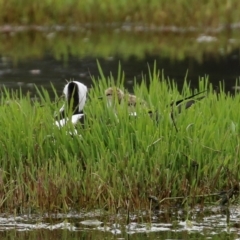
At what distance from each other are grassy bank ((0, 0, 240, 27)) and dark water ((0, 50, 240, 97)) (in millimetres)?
2817

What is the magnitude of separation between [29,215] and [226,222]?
3.74 feet

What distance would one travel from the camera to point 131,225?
17.1ft

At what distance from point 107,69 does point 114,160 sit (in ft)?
32.9

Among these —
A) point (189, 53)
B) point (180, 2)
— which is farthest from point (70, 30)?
point (189, 53)

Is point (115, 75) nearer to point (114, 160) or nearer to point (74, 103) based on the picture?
point (74, 103)

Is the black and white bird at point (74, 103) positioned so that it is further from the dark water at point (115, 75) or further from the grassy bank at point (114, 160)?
the dark water at point (115, 75)

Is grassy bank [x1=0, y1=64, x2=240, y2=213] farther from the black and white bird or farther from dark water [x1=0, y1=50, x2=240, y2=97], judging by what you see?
dark water [x1=0, y1=50, x2=240, y2=97]

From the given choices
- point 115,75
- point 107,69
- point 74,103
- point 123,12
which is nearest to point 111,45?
point 123,12

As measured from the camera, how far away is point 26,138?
5.93 meters

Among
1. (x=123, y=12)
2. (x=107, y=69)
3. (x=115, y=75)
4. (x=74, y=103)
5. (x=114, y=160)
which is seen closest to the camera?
(x=114, y=160)

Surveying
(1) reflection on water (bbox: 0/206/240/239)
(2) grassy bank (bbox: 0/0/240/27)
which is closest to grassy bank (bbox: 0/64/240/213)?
(1) reflection on water (bbox: 0/206/240/239)

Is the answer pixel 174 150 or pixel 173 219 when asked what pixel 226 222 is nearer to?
pixel 173 219

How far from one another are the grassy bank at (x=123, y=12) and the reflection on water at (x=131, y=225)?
14.3 m

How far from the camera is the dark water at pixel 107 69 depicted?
550 inches
